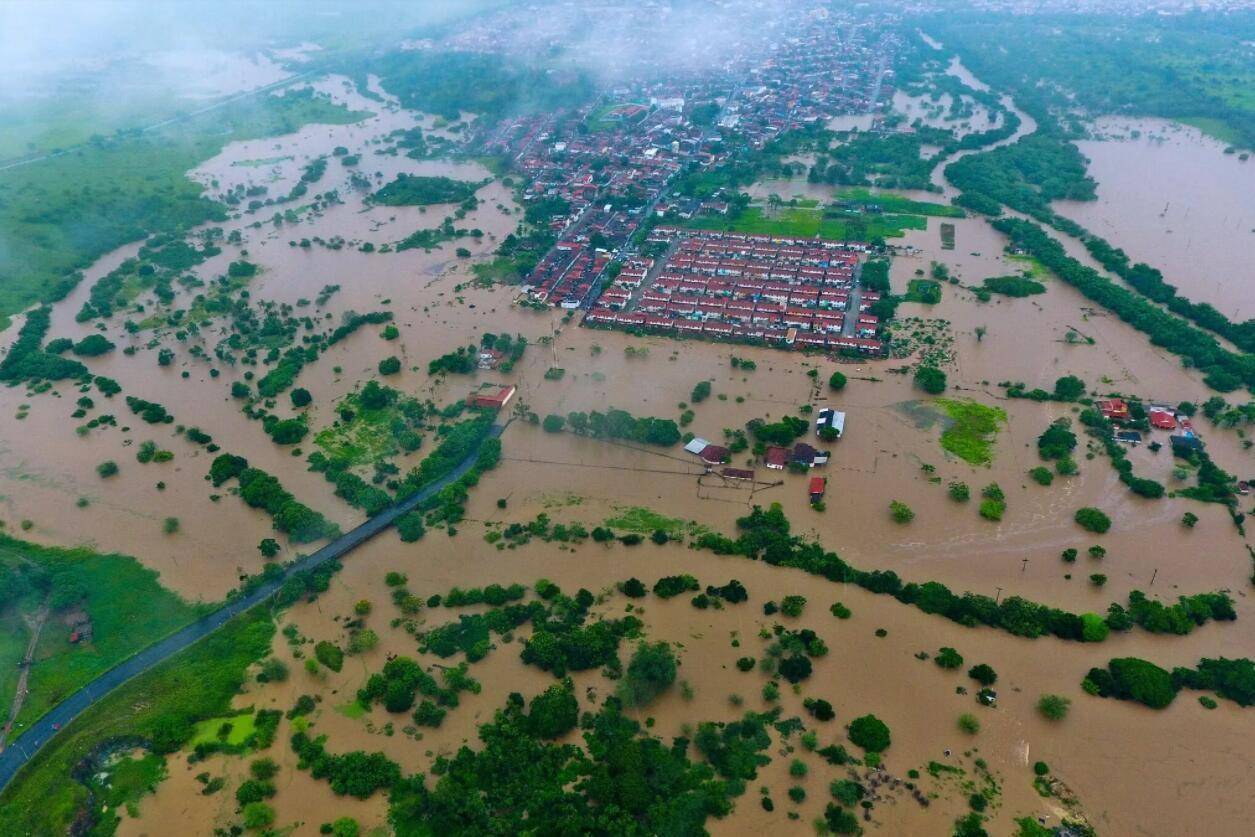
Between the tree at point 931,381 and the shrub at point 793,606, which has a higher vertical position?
the tree at point 931,381

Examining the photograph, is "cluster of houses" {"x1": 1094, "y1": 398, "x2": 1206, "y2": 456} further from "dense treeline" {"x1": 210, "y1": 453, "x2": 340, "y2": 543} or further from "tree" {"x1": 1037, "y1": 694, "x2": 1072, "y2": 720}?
"dense treeline" {"x1": 210, "y1": 453, "x2": 340, "y2": 543}

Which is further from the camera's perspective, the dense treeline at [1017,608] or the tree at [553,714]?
the dense treeline at [1017,608]

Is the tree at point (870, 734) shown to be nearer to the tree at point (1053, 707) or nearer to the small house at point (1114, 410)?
the tree at point (1053, 707)

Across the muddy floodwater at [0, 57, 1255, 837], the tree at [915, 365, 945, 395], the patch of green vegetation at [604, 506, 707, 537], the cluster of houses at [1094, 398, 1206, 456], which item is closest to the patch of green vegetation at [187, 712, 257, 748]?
the muddy floodwater at [0, 57, 1255, 837]

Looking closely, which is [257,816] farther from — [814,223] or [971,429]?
[814,223]

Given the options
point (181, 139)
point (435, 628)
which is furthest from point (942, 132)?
point (181, 139)

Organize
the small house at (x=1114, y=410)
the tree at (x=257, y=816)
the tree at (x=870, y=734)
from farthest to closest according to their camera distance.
Answer: the small house at (x=1114, y=410)
the tree at (x=870, y=734)
the tree at (x=257, y=816)

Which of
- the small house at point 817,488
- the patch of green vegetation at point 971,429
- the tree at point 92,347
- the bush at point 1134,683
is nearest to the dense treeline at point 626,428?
the small house at point 817,488
